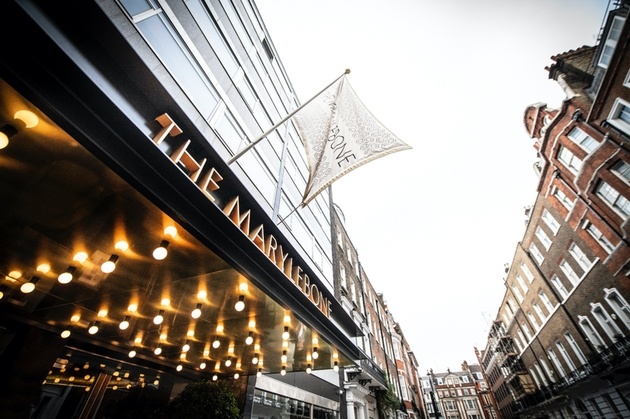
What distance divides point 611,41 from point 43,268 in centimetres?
2883

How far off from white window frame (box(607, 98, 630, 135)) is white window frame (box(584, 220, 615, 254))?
7341 millimetres

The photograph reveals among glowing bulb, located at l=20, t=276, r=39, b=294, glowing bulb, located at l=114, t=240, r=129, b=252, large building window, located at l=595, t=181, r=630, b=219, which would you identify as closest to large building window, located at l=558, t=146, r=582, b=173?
large building window, located at l=595, t=181, r=630, b=219

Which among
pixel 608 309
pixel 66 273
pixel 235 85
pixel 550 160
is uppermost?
pixel 550 160

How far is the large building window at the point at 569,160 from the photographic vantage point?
20.2m

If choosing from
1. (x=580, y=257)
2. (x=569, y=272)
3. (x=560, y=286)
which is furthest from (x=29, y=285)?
(x=560, y=286)

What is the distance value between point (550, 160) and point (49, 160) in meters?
31.2

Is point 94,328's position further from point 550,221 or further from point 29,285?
point 550,221

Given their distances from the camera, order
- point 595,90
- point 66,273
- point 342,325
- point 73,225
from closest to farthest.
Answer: point 73,225
point 66,273
point 342,325
point 595,90

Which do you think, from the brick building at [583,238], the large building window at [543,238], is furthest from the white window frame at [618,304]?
the large building window at [543,238]

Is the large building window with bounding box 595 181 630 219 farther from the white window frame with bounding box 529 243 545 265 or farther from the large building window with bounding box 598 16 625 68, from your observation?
the white window frame with bounding box 529 243 545 265

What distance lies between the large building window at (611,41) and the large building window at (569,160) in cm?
622

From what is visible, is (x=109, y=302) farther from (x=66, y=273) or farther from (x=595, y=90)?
(x=595, y=90)

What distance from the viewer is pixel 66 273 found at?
5.07 metres

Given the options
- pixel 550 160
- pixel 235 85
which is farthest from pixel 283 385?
pixel 550 160
